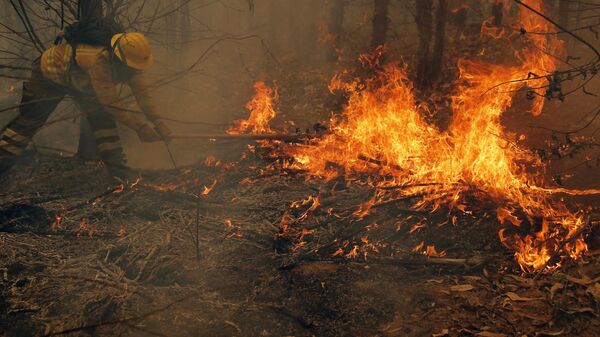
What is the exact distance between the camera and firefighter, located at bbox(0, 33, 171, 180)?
A: 6.52m

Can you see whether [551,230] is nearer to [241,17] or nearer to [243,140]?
[243,140]

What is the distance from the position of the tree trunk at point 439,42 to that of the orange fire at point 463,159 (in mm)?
1152

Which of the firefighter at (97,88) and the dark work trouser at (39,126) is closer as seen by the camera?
the firefighter at (97,88)

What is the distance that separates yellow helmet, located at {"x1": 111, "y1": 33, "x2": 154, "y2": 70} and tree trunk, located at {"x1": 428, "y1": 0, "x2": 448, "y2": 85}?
6419 millimetres

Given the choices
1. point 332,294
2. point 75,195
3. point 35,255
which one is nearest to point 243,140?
point 75,195

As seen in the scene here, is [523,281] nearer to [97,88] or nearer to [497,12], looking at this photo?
[97,88]

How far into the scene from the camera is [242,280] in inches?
175

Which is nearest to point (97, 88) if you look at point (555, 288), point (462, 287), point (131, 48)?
point (131, 48)

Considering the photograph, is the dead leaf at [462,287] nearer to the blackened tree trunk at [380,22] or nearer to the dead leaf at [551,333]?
the dead leaf at [551,333]

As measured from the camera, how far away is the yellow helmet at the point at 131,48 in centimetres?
657

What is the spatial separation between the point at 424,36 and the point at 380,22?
2.22m

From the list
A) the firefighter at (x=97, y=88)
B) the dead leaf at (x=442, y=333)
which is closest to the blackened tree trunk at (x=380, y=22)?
the firefighter at (x=97, y=88)

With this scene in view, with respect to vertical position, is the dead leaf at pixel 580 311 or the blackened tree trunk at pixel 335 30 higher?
the blackened tree trunk at pixel 335 30

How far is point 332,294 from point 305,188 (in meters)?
2.33
